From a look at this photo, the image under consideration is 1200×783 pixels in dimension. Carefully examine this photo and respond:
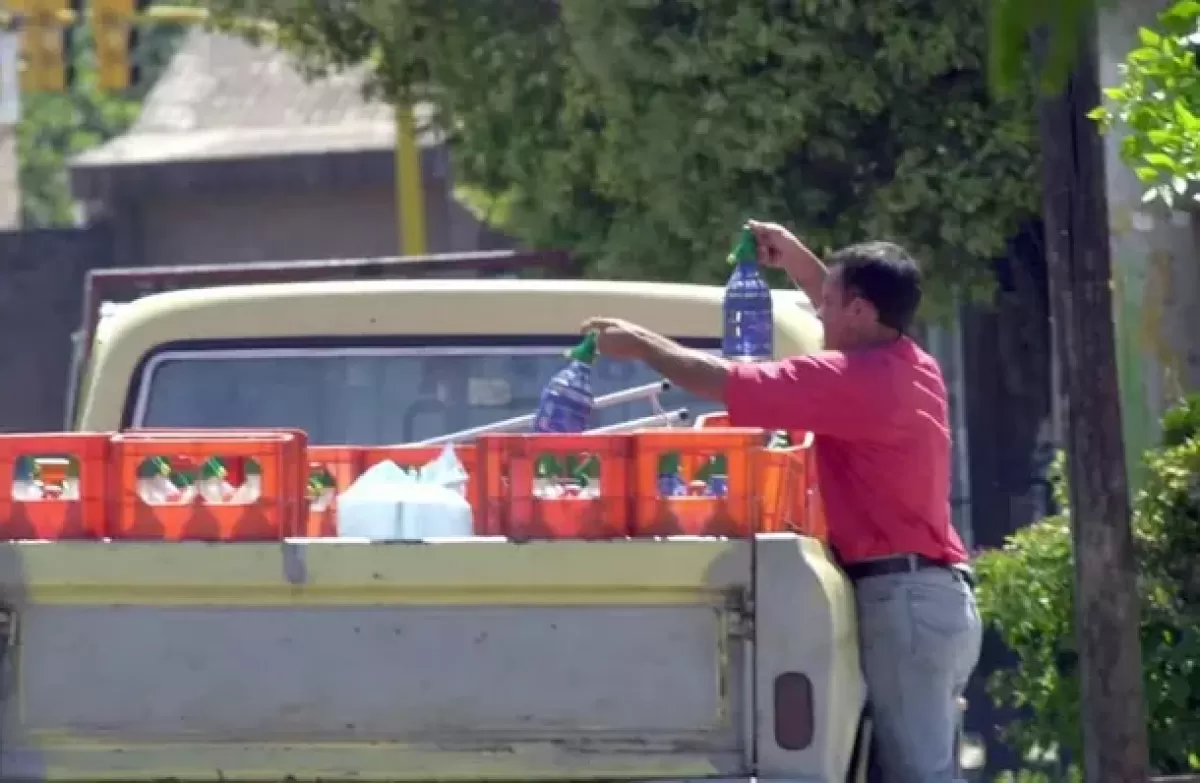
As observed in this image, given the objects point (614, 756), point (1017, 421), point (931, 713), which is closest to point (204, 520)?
point (614, 756)

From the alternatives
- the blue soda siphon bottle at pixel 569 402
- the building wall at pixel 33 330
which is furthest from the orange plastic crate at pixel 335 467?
the building wall at pixel 33 330

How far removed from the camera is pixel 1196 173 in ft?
20.5

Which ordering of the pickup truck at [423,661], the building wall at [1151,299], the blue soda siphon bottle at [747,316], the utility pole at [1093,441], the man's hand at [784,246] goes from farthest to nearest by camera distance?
the building wall at [1151,299] < the utility pole at [1093,441] < the man's hand at [784,246] < the blue soda siphon bottle at [747,316] < the pickup truck at [423,661]

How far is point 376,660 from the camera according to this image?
4.51 m

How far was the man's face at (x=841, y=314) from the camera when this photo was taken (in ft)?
17.0

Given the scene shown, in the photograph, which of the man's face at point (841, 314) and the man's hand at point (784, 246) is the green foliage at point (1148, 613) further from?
the man's face at point (841, 314)

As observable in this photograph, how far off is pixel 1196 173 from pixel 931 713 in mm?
1960

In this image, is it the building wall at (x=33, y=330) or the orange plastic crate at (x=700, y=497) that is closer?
the orange plastic crate at (x=700, y=497)

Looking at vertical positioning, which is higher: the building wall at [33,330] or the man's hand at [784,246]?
the building wall at [33,330]

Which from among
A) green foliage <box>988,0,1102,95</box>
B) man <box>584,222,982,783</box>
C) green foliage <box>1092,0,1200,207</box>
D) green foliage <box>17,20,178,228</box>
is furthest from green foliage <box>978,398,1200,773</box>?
green foliage <box>17,20,178,228</box>

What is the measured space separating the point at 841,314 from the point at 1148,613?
3.14 m

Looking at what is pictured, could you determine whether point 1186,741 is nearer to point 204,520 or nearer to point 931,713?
point 931,713

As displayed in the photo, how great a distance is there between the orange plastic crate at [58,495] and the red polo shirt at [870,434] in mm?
1250

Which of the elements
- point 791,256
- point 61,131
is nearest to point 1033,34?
point 791,256
